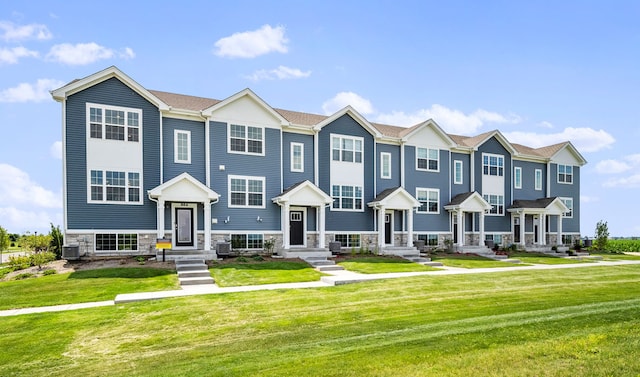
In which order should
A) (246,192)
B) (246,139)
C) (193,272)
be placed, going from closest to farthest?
(193,272), (246,192), (246,139)

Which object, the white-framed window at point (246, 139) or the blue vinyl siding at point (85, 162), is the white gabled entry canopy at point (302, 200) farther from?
the blue vinyl siding at point (85, 162)

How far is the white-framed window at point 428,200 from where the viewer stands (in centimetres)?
2612

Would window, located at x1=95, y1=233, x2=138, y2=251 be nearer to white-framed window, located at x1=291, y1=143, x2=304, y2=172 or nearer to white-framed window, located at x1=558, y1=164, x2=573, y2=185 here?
white-framed window, located at x1=291, y1=143, x2=304, y2=172

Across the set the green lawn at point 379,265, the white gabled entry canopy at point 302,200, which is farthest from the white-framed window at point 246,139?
the green lawn at point 379,265

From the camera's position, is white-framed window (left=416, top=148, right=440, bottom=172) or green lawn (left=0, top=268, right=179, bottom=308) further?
white-framed window (left=416, top=148, right=440, bottom=172)

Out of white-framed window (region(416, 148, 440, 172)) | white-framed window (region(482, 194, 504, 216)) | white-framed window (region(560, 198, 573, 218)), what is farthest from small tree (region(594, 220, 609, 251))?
white-framed window (region(416, 148, 440, 172))

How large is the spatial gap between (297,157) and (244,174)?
3248mm

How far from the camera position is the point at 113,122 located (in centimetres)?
1861

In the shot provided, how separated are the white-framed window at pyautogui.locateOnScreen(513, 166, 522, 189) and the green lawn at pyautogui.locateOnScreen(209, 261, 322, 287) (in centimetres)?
1952

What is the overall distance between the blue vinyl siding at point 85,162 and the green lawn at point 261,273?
16.1ft

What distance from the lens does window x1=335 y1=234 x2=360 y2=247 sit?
76.9 ft

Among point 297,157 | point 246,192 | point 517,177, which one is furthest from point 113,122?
point 517,177

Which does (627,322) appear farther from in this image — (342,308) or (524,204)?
(524,204)

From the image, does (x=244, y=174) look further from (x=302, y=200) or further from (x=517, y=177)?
(x=517, y=177)
